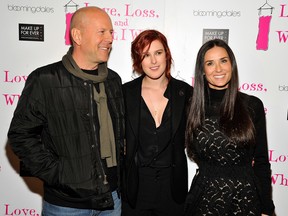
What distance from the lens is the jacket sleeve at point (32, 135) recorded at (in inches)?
65.9

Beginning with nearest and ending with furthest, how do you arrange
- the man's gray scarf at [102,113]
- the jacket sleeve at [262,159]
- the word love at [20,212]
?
the man's gray scarf at [102,113], the jacket sleeve at [262,159], the word love at [20,212]

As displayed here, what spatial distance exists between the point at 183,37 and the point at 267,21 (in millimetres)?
696

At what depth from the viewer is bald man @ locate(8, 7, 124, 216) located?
5.54ft

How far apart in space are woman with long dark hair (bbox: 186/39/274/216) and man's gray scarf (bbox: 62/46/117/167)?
0.50 meters

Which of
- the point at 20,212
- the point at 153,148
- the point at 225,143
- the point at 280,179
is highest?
the point at 225,143

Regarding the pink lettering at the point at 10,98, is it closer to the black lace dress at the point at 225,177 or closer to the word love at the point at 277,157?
the black lace dress at the point at 225,177

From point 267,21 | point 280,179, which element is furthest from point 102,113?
point 280,179

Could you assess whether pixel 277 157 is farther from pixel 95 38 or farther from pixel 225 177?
pixel 95 38

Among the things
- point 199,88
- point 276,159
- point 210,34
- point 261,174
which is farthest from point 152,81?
point 276,159

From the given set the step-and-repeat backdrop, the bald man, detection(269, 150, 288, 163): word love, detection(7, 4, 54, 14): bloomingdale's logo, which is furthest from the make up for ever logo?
detection(7, 4, 54, 14): bloomingdale's logo

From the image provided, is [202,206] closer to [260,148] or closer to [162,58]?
[260,148]

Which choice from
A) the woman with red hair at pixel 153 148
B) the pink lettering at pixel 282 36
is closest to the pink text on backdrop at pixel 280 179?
the woman with red hair at pixel 153 148

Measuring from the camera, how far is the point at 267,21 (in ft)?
8.41

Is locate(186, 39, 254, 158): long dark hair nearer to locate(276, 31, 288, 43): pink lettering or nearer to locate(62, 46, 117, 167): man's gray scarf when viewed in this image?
A: locate(62, 46, 117, 167): man's gray scarf
